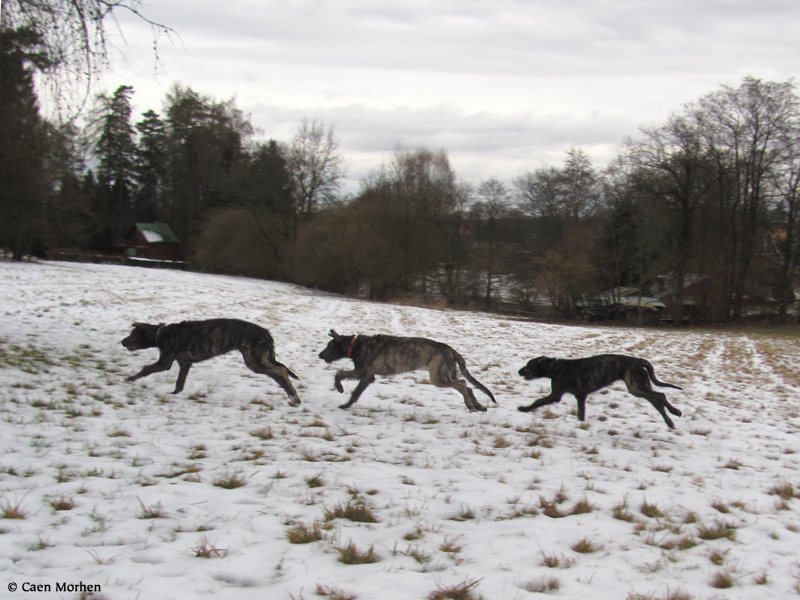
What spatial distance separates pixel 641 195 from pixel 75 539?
43.4 m

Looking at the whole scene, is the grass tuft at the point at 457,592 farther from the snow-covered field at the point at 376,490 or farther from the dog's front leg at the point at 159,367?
the dog's front leg at the point at 159,367

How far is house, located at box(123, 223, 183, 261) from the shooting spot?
56.4 metres

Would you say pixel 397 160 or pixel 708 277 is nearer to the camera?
pixel 708 277

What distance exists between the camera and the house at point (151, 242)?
2221 inches

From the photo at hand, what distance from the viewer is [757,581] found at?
2922 millimetres

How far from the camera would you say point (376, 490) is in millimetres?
4117

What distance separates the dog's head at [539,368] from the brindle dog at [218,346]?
3.01 metres

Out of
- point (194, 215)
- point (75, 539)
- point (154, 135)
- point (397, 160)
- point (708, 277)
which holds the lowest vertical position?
point (75, 539)

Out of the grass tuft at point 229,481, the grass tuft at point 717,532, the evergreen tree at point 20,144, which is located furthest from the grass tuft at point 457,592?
the evergreen tree at point 20,144

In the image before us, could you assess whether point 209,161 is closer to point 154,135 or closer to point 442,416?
point 154,135

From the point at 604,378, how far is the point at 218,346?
4.81 m

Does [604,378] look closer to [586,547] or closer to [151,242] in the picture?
[586,547]

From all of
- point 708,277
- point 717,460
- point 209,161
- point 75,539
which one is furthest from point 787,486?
point 209,161

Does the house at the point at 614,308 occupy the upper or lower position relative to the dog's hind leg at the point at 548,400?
upper
